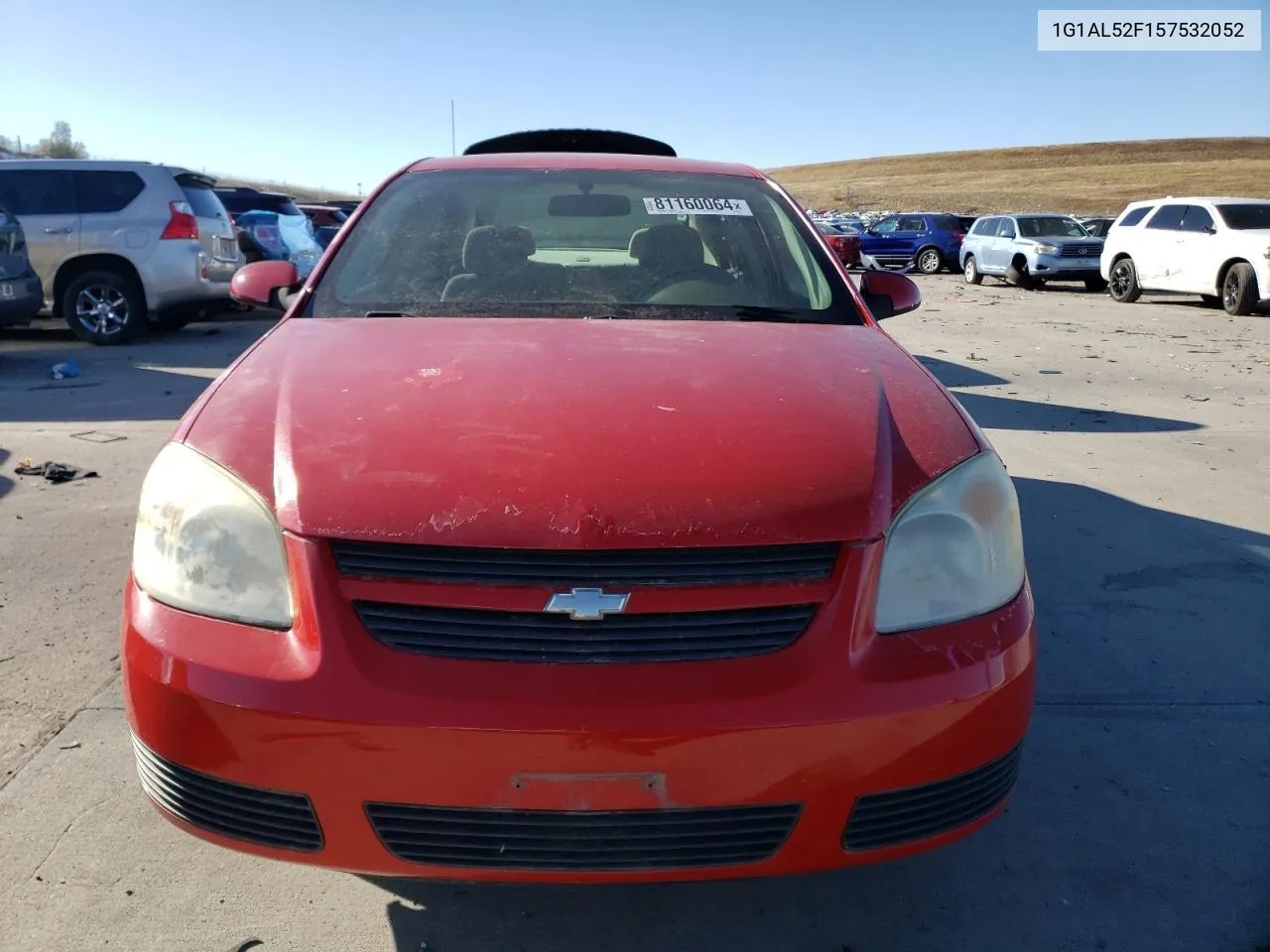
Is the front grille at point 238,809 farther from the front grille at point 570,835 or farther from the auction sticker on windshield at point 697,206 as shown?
the auction sticker on windshield at point 697,206

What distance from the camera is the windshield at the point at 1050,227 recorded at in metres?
21.4

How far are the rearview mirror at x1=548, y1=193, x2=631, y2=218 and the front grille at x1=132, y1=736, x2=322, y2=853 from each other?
7.01ft

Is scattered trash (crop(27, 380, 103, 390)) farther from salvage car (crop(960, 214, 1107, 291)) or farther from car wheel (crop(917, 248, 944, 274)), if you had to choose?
car wheel (crop(917, 248, 944, 274))

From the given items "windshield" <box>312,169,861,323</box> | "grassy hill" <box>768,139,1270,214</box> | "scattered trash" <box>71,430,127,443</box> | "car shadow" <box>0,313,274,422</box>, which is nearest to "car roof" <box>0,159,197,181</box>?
"car shadow" <box>0,313,274,422</box>

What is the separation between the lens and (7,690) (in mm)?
3051

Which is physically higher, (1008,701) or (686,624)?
(686,624)

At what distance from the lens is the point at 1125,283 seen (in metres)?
17.8

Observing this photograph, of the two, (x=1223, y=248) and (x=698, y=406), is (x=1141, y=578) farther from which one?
(x=1223, y=248)

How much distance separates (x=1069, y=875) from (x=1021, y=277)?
2078 cm

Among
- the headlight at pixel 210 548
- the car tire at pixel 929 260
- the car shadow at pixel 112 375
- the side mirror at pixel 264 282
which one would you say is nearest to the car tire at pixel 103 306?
the car shadow at pixel 112 375

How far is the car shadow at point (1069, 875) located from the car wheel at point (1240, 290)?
13.3 meters

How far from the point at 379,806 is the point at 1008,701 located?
111 cm

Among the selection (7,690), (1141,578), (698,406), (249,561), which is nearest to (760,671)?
(698,406)

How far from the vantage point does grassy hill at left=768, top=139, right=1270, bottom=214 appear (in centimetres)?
5769
